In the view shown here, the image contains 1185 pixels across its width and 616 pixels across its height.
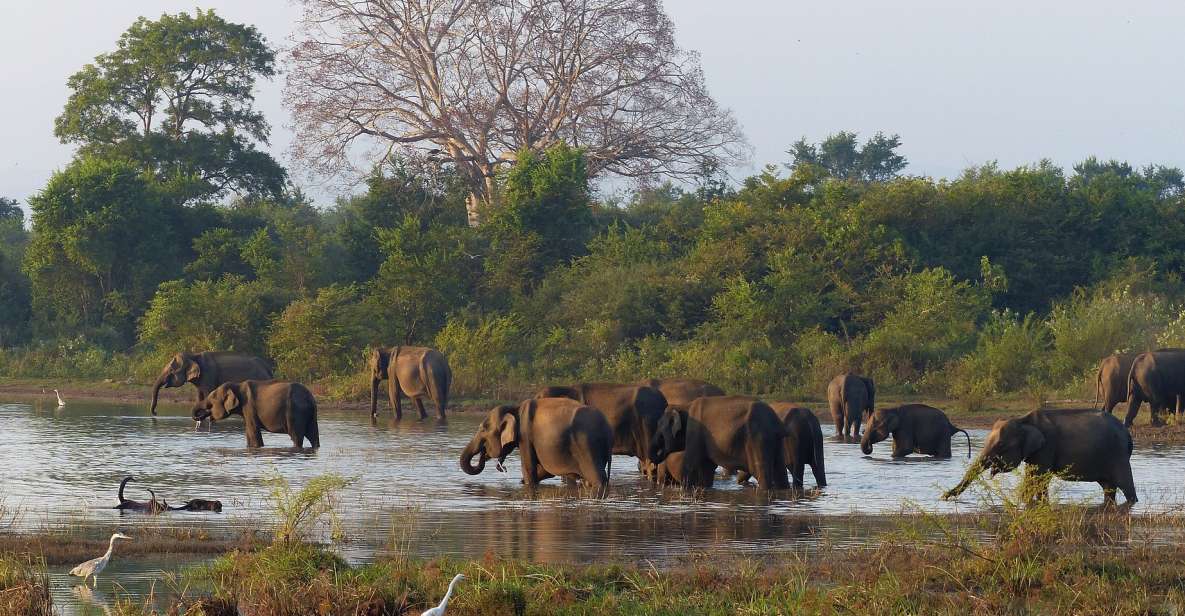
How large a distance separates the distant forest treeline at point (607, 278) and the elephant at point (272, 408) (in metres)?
8.31

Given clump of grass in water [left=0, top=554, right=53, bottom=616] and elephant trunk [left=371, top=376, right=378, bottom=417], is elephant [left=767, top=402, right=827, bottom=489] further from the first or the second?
elephant trunk [left=371, top=376, right=378, bottom=417]

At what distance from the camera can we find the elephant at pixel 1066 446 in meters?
14.3

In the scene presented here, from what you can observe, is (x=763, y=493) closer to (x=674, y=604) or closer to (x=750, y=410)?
(x=750, y=410)

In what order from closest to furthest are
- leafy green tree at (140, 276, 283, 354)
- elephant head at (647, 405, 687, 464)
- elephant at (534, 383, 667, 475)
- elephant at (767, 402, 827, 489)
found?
elephant head at (647, 405, 687, 464), elephant at (767, 402, 827, 489), elephant at (534, 383, 667, 475), leafy green tree at (140, 276, 283, 354)

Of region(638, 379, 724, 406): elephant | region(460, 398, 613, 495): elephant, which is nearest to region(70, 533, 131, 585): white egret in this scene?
region(460, 398, 613, 495): elephant

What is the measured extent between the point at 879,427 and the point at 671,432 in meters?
4.79

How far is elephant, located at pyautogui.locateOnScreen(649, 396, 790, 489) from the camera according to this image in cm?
1587

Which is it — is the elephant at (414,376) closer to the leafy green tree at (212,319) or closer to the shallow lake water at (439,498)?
the shallow lake water at (439,498)

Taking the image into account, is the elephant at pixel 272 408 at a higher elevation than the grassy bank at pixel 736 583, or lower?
higher

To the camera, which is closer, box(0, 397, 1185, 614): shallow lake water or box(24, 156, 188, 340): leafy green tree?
box(0, 397, 1185, 614): shallow lake water

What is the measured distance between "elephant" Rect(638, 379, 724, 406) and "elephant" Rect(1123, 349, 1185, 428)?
291 inches

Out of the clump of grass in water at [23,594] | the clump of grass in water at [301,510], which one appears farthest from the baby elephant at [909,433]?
the clump of grass in water at [23,594]

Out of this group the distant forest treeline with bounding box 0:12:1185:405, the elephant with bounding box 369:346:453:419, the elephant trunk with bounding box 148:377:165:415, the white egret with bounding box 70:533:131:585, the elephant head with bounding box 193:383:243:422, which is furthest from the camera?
the distant forest treeline with bounding box 0:12:1185:405

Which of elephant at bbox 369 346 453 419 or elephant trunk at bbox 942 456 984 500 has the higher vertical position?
elephant at bbox 369 346 453 419
